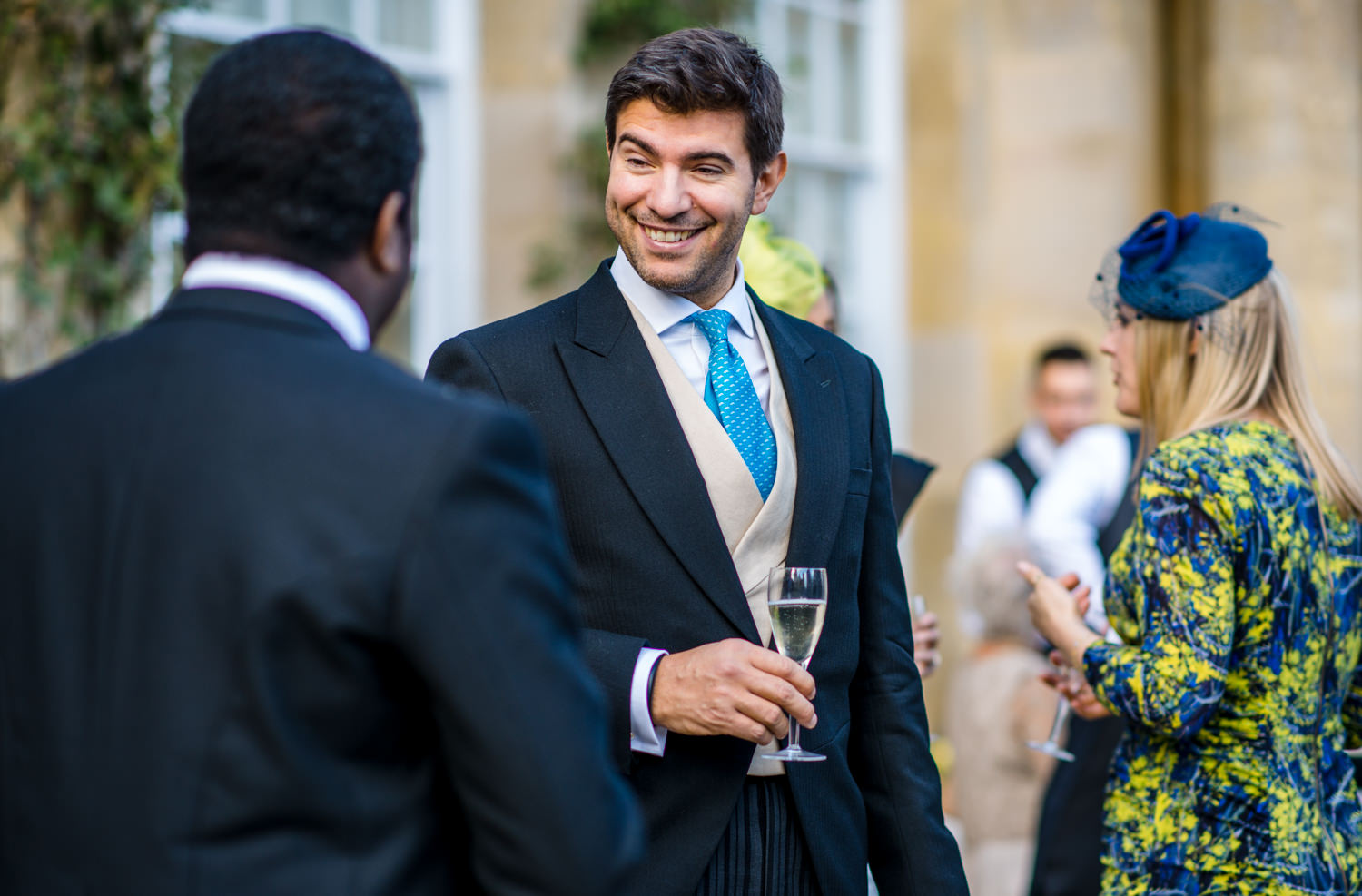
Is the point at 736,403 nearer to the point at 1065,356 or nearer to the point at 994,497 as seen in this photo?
the point at 994,497

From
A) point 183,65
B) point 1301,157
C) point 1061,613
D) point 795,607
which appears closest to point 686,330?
point 795,607

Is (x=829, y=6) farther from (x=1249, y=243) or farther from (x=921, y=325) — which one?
(x=1249, y=243)

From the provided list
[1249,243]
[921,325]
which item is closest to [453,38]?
[921,325]

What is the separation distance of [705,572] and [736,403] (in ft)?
0.97

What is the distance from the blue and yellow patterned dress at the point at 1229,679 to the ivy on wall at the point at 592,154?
3693mm

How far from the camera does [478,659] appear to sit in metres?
1.17

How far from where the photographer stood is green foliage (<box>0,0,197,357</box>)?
420 centimetres

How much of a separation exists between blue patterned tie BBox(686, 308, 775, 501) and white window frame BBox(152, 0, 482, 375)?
3.55 meters

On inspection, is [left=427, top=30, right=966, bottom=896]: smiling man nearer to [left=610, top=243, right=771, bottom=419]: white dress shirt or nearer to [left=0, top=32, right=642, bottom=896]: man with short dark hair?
[left=610, top=243, right=771, bottom=419]: white dress shirt

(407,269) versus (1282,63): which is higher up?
Result: (1282,63)

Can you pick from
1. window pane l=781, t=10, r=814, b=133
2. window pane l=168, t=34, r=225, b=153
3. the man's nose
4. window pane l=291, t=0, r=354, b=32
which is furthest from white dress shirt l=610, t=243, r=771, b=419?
window pane l=781, t=10, r=814, b=133

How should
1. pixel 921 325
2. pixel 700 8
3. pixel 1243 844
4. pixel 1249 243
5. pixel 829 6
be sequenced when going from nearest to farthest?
pixel 1243 844 → pixel 1249 243 → pixel 700 8 → pixel 829 6 → pixel 921 325

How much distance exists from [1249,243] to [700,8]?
4.20 m

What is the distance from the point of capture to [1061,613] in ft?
8.55
